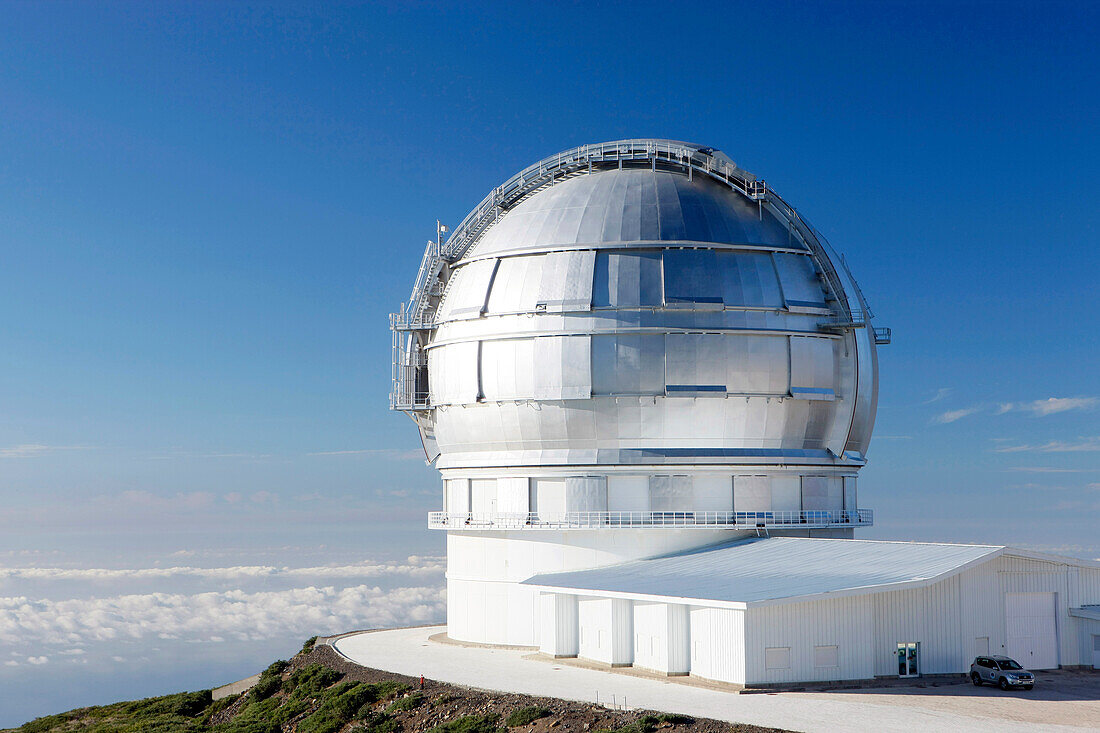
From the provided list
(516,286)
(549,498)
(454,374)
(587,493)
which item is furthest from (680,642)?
(516,286)

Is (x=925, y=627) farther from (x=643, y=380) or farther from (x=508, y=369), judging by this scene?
(x=508, y=369)

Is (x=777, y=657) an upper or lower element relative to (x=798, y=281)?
lower

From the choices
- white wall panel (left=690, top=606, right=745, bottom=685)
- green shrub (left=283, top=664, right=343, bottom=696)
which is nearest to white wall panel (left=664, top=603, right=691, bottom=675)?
white wall panel (left=690, top=606, right=745, bottom=685)

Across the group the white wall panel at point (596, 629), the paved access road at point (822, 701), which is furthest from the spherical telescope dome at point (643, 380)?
the paved access road at point (822, 701)

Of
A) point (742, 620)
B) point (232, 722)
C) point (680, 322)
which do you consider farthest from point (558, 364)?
point (232, 722)

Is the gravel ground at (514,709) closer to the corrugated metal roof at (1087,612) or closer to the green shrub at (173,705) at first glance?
the green shrub at (173,705)
